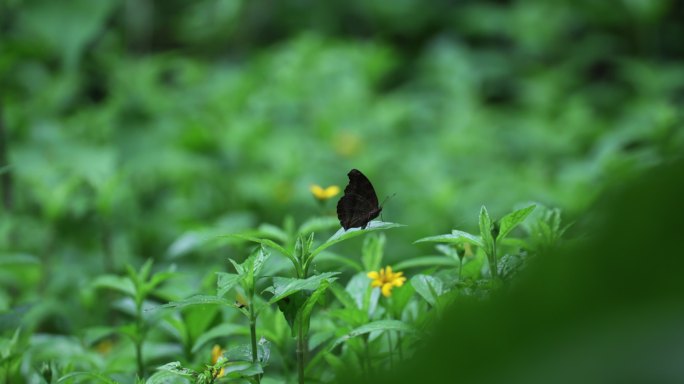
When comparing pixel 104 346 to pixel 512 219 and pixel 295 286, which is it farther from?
pixel 512 219

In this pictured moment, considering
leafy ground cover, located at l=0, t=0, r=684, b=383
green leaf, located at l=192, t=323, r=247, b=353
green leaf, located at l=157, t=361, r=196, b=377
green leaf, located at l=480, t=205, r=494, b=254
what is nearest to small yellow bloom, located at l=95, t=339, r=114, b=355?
leafy ground cover, located at l=0, t=0, r=684, b=383

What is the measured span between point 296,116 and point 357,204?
2442 mm

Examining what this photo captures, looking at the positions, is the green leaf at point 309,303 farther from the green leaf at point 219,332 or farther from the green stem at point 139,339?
the green stem at point 139,339

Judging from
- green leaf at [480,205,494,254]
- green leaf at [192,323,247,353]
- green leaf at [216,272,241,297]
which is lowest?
green leaf at [192,323,247,353]

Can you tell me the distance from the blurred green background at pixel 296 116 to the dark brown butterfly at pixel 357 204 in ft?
1.11

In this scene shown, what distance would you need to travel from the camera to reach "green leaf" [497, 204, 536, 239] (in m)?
1.10

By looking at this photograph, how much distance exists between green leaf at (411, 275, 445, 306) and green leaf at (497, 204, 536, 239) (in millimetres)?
129

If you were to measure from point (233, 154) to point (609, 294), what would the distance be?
8.56 feet

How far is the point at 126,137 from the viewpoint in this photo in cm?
295

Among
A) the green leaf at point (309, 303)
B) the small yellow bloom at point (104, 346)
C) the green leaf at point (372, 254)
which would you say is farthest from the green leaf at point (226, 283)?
the small yellow bloom at point (104, 346)

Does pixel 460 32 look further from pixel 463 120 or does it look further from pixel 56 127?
pixel 56 127

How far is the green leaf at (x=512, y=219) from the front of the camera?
3.61ft

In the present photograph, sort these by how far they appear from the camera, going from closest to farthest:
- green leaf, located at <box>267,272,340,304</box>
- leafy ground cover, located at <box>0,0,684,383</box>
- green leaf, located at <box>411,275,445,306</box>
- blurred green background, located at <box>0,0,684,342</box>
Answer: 1. green leaf, located at <box>267,272,340,304</box>
2. green leaf, located at <box>411,275,445,306</box>
3. leafy ground cover, located at <box>0,0,684,383</box>
4. blurred green background, located at <box>0,0,684,342</box>

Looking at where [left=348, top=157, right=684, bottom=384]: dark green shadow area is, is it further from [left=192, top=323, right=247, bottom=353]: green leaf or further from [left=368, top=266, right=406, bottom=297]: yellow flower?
[left=192, top=323, right=247, bottom=353]: green leaf
